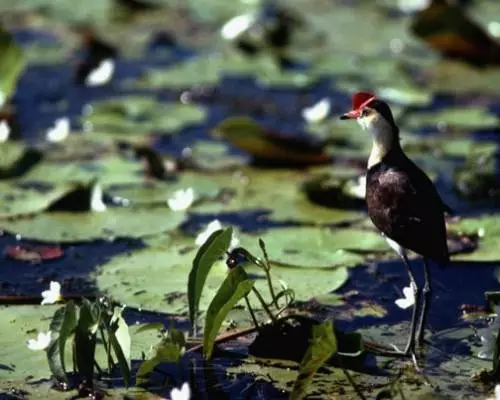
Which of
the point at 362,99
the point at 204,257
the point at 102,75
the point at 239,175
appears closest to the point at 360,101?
the point at 362,99

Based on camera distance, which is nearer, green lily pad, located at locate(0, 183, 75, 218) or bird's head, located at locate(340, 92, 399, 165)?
bird's head, located at locate(340, 92, 399, 165)

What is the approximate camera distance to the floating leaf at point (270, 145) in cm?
623

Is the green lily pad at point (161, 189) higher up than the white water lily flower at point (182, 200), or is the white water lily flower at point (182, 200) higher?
the white water lily flower at point (182, 200)

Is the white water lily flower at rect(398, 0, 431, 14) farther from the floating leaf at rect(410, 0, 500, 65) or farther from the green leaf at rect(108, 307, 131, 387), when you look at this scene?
the green leaf at rect(108, 307, 131, 387)

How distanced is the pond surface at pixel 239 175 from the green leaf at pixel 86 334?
170 mm

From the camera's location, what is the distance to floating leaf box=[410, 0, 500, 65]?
7806 mm

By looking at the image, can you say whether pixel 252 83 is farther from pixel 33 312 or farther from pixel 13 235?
pixel 33 312

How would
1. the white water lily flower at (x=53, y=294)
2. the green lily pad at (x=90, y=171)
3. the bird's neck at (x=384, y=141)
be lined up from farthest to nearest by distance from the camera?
the green lily pad at (x=90, y=171)
the bird's neck at (x=384, y=141)
the white water lily flower at (x=53, y=294)

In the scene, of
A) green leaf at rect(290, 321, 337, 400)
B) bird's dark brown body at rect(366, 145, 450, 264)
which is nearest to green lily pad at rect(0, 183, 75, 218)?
bird's dark brown body at rect(366, 145, 450, 264)

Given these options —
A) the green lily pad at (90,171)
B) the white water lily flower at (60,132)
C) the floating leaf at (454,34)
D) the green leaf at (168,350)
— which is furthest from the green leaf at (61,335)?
the floating leaf at (454,34)

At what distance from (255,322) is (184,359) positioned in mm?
281

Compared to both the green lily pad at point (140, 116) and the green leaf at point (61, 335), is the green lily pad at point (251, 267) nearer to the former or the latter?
the green leaf at point (61, 335)

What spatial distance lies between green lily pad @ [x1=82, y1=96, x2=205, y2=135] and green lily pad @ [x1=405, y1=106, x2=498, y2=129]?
4.00ft

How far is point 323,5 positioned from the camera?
967 centimetres
